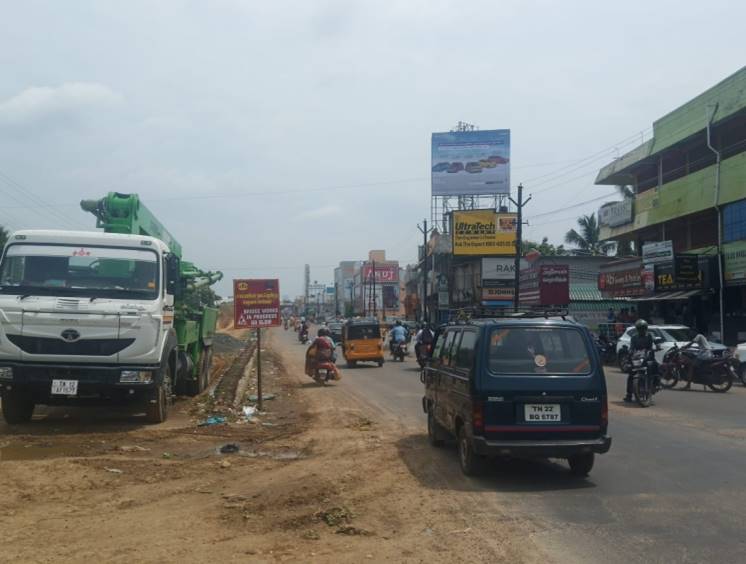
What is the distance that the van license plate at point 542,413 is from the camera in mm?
7789

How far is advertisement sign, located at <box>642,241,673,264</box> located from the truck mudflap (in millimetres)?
27041

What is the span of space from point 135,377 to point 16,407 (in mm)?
2205

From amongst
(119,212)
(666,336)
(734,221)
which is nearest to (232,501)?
(119,212)

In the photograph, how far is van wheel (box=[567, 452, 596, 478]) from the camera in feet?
26.5

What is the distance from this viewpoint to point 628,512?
6684mm

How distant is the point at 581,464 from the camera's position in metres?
8.16

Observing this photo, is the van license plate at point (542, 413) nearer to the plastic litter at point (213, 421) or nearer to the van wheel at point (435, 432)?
the van wheel at point (435, 432)

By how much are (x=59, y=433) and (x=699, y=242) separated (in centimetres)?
3220

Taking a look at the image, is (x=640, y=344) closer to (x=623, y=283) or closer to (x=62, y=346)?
(x=62, y=346)

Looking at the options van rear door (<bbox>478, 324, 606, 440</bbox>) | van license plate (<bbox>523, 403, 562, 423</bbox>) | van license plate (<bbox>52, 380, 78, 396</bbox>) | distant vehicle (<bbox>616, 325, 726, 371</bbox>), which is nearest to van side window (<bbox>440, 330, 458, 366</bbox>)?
van rear door (<bbox>478, 324, 606, 440</bbox>)

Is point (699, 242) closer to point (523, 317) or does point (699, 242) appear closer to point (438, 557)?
point (523, 317)

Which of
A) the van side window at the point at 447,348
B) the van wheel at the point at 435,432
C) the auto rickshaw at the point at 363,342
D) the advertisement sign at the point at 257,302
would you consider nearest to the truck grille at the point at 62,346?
the advertisement sign at the point at 257,302

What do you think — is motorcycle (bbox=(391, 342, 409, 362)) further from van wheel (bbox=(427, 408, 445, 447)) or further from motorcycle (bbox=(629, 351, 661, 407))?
van wheel (bbox=(427, 408, 445, 447))

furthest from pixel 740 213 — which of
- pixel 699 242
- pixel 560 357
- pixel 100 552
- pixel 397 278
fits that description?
pixel 397 278
